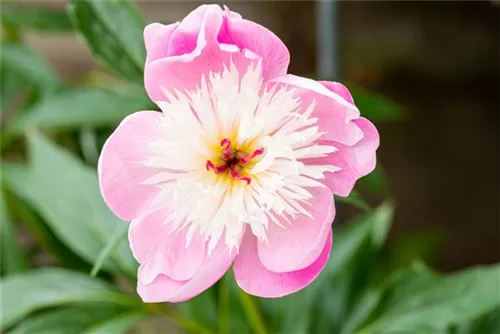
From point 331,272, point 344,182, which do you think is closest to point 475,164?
point 331,272

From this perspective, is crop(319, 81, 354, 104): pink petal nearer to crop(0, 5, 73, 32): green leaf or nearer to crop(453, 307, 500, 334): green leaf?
crop(453, 307, 500, 334): green leaf

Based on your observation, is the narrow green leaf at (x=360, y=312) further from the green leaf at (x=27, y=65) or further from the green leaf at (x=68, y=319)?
the green leaf at (x=27, y=65)

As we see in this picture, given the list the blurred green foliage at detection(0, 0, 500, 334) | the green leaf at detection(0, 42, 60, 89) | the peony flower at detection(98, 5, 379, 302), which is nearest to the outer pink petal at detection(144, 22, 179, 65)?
the peony flower at detection(98, 5, 379, 302)

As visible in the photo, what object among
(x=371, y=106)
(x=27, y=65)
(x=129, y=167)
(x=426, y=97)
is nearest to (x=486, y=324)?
(x=371, y=106)

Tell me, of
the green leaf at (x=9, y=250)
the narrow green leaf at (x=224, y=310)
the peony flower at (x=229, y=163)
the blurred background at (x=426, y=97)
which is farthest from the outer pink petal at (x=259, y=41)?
the blurred background at (x=426, y=97)

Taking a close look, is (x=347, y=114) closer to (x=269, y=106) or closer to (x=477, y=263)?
(x=269, y=106)

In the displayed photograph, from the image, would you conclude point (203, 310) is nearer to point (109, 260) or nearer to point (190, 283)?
point (109, 260)
